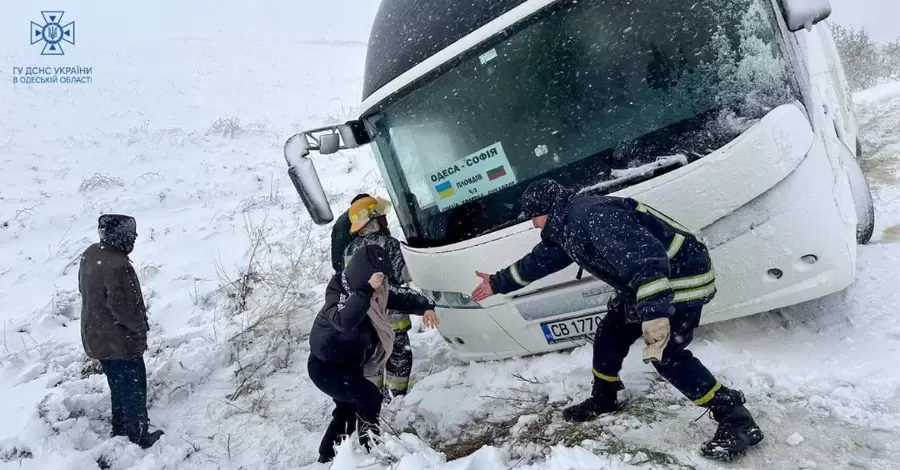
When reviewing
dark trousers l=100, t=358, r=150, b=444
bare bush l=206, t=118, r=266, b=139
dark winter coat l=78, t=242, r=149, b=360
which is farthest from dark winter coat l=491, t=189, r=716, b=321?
bare bush l=206, t=118, r=266, b=139

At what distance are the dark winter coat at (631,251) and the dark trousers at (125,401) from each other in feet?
10.2

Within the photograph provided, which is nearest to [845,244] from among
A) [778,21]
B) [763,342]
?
[763,342]

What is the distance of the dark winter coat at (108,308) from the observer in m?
3.99

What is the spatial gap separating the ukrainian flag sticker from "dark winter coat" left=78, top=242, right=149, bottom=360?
2.32 m

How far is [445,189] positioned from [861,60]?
21.5 meters

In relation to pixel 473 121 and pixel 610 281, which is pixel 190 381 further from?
pixel 610 281

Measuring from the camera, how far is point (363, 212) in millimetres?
3791

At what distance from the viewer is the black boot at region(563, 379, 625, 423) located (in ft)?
10.1

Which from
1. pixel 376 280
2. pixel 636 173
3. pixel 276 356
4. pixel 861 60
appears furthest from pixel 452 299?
pixel 861 60

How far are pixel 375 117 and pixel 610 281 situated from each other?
204 cm

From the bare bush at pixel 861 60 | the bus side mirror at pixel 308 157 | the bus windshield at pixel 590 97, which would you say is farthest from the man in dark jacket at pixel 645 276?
the bare bush at pixel 861 60

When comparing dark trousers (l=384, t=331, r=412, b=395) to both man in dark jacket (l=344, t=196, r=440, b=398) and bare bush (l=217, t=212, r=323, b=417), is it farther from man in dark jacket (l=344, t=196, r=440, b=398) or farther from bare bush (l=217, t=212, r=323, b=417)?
bare bush (l=217, t=212, r=323, b=417)

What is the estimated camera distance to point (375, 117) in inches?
156

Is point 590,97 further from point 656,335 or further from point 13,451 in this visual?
point 13,451
